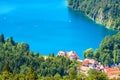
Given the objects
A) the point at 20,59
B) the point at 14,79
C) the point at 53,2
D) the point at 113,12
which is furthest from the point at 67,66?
the point at 53,2

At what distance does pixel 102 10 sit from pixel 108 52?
81.3ft

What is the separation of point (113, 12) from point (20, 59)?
3449cm

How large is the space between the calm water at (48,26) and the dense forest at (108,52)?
88.0 inches

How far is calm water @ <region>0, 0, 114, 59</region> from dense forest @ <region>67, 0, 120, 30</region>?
4.70 feet

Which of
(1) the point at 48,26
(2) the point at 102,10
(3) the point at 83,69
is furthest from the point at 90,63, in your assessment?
(2) the point at 102,10

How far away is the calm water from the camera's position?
88000 mm

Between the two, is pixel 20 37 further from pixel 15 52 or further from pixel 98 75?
pixel 98 75

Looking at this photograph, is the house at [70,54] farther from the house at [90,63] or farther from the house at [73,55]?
the house at [90,63]

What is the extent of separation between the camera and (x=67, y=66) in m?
74.6

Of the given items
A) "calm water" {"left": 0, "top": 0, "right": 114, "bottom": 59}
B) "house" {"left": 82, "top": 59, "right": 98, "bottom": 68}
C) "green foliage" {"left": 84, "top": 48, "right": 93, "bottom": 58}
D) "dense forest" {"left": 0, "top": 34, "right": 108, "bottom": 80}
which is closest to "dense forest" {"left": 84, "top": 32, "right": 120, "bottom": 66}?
"green foliage" {"left": 84, "top": 48, "right": 93, "bottom": 58}

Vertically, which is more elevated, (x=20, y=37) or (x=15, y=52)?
(x=20, y=37)

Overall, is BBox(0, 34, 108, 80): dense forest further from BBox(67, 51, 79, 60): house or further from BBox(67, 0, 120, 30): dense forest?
BBox(67, 0, 120, 30): dense forest

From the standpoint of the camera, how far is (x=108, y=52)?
83.4 metres

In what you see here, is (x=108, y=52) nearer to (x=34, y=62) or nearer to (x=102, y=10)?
(x=34, y=62)
